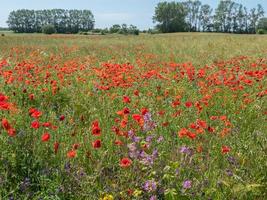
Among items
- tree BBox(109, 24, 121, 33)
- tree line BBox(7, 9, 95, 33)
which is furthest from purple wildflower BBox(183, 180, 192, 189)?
tree line BBox(7, 9, 95, 33)

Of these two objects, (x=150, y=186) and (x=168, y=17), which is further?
(x=168, y=17)

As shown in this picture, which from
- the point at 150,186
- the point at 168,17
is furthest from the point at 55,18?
the point at 150,186

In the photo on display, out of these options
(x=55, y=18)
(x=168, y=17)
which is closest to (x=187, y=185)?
(x=168, y=17)

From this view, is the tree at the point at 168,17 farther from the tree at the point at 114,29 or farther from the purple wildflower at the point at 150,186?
the purple wildflower at the point at 150,186

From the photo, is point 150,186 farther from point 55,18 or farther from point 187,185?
point 55,18

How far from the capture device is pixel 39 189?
3312 millimetres

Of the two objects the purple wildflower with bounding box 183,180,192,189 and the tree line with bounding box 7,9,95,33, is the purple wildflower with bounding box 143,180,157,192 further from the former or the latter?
the tree line with bounding box 7,9,95,33

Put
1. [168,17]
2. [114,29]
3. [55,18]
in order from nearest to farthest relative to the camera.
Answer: [114,29], [168,17], [55,18]

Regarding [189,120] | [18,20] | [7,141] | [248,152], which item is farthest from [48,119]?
[18,20]

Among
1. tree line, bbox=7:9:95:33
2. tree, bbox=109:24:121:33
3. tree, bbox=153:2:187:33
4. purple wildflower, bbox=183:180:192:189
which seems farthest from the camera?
tree line, bbox=7:9:95:33

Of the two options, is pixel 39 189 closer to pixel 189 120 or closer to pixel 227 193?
pixel 227 193

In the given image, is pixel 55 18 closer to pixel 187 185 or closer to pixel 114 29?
pixel 114 29

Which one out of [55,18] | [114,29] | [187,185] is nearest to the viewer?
[187,185]

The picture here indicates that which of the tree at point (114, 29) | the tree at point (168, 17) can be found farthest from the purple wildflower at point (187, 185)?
the tree at point (168, 17)
